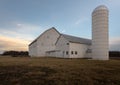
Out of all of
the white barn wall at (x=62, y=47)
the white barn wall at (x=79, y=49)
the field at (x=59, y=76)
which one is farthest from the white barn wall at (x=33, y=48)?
the field at (x=59, y=76)

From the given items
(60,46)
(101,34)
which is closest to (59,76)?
(101,34)

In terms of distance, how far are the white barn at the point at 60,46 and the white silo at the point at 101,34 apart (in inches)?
322

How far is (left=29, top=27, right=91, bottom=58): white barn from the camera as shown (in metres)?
40.0

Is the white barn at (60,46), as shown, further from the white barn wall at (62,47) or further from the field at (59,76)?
the field at (59,76)

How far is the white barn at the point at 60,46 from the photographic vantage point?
4000 cm

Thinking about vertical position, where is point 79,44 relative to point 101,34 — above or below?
below

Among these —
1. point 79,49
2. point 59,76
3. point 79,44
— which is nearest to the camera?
point 59,76

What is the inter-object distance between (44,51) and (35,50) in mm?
3365

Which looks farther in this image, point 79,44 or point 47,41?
point 47,41

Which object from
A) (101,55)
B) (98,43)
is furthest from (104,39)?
(101,55)

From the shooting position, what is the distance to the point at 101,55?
3181 cm

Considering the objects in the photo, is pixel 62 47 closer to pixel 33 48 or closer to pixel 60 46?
pixel 60 46

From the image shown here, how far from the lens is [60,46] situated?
139 feet

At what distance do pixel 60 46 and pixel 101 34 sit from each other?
13983 millimetres
